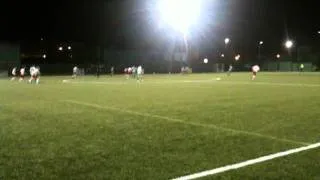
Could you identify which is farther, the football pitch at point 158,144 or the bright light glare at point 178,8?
the bright light glare at point 178,8

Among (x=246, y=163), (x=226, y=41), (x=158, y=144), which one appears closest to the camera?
(x=246, y=163)

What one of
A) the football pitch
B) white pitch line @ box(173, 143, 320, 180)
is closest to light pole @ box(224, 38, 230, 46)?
the football pitch

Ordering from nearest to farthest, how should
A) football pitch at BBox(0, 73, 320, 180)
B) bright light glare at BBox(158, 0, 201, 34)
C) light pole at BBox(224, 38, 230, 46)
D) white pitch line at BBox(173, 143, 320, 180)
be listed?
1. white pitch line at BBox(173, 143, 320, 180)
2. football pitch at BBox(0, 73, 320, 180)
3. bright light glare at BBox(158, 0, 201, 34)
4. light pole at BBox(224, 38, 230, 46)

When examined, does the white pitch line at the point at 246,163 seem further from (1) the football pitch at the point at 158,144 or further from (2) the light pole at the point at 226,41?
(2) the light pole at the point at 226,41

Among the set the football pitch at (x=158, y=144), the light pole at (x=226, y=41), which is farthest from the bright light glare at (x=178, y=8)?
the light pole at (x=226, y=41)

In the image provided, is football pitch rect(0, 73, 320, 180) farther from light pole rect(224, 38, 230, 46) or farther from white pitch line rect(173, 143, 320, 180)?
light pole rect(224, 38, 230, 46)

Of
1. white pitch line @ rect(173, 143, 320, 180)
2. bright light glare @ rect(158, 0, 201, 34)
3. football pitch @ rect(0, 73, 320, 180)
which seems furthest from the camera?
bright light glare @ rect(158, 0, 201, 34)

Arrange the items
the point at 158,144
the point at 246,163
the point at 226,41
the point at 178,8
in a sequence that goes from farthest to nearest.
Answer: the point at 226,41, the point at 178,8, the point at 158,144, the point at 246,163

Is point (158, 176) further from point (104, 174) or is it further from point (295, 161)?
point (295, 161)

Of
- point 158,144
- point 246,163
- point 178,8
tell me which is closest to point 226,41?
point 178,8

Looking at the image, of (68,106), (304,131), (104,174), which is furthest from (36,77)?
(104,174)

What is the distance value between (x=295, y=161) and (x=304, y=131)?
12.3 ft

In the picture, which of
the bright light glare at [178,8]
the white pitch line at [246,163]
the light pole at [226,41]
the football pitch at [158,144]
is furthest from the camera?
the light pole at [226,41]

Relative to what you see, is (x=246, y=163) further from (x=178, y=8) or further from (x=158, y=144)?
(x=178, y=8)
